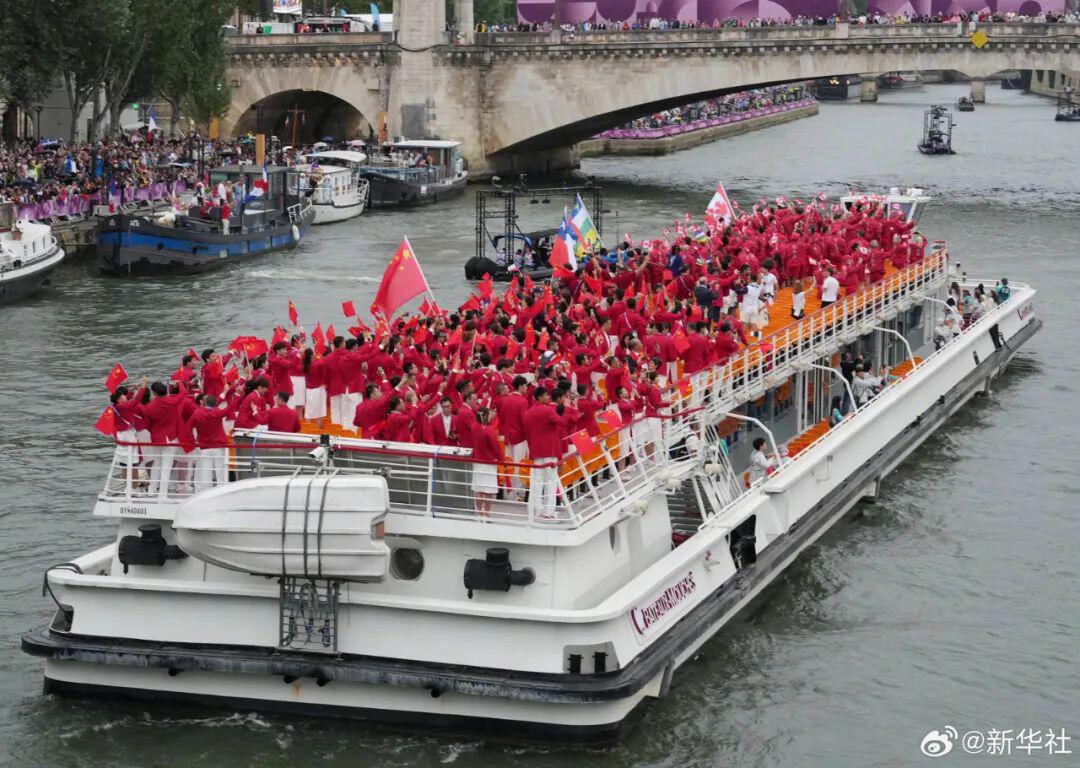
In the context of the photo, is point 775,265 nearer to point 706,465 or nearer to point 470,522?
point 706,465

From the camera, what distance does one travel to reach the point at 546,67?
75.6 metres

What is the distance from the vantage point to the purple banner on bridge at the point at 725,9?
72.3 metres

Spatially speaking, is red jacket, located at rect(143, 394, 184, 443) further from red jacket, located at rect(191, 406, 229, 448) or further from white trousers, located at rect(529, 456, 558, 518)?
white trousers, located at rect(529, 456, 558, 518)

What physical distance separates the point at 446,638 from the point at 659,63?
58.0m

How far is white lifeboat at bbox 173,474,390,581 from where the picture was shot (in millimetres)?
16812

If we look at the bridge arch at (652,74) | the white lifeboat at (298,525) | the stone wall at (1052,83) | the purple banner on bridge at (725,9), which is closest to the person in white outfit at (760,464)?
the white lifeboat at (298,525)

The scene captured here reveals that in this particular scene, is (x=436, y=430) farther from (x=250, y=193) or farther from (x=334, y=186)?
(x=334, y=186)

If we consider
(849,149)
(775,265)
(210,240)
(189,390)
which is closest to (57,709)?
(189,390)

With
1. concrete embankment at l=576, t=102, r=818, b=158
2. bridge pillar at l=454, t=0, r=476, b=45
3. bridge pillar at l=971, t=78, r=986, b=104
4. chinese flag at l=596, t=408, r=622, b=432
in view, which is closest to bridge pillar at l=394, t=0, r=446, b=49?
bridge pillar at l=454, t=0, r=476, b=45

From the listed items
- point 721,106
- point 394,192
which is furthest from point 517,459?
point 721,106

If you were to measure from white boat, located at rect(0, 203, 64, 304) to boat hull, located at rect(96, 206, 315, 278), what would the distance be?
2.02m

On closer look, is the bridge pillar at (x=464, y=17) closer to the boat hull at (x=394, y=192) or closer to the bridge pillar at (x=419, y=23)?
the bridge pillar at (x=419, y=23)

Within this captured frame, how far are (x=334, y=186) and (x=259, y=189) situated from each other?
7.77m

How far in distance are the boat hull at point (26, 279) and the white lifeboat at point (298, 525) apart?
28.5 m
